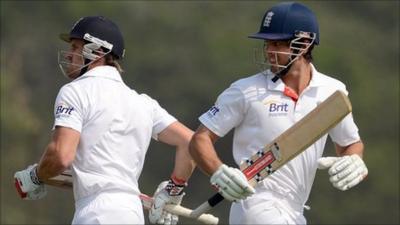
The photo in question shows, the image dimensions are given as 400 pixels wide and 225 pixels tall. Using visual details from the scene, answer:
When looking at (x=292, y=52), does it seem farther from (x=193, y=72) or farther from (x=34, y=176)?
(x=193, y=72)

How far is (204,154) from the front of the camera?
23.5 feet

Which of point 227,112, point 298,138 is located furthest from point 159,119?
point 298,138

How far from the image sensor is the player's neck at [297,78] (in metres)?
7.31

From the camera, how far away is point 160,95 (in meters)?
25.3

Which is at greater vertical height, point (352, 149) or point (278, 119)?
point (278, 119)

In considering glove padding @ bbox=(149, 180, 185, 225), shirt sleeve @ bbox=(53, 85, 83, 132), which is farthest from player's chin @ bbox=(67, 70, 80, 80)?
glove padding @ bbox=(149, 180, 185, 225)

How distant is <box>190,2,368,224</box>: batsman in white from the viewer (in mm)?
7180

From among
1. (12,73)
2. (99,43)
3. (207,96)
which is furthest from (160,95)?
(99,43)

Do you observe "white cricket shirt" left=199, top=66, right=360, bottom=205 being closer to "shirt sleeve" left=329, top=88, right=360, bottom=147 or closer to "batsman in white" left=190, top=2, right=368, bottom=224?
"batsman in white" left=190, top=2, right=368, bottom=224

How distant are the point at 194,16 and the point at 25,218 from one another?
8497 millimetres

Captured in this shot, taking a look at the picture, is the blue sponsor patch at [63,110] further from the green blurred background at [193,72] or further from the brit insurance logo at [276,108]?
the green blurred background at [193,72]

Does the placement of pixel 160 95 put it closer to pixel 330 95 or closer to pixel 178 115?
pixel 178 115

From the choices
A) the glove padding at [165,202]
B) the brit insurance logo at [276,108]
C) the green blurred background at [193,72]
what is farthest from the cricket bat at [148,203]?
the green blurred background at [193,72]

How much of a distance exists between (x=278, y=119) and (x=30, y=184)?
1.18 meters
